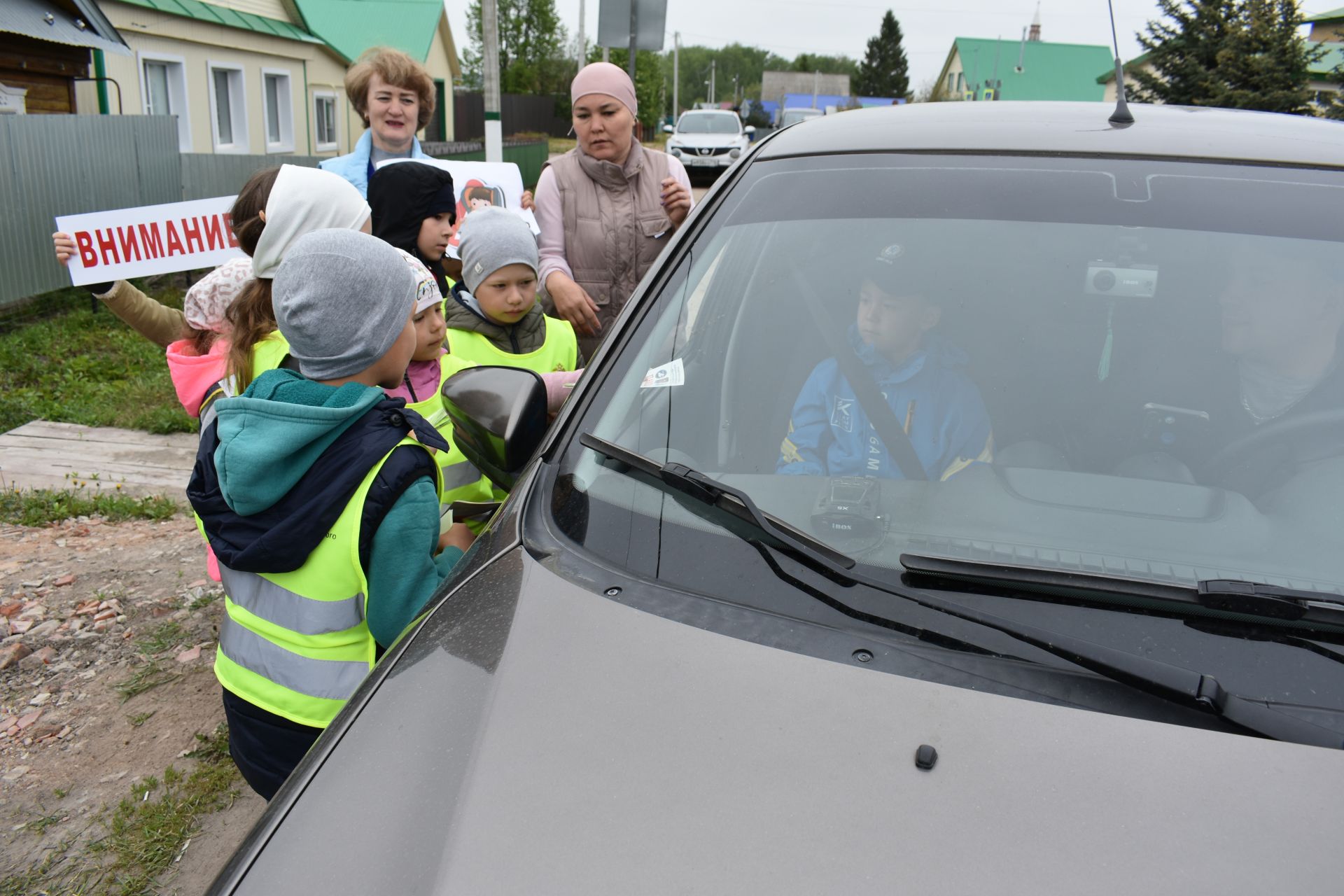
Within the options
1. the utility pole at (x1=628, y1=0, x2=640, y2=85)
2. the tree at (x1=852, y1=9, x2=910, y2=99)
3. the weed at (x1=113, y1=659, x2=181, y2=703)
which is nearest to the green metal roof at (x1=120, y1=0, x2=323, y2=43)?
the utility pole at (x1=628, y1=0, x2=640, y2=85)

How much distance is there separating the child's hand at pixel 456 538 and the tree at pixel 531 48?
55478mm

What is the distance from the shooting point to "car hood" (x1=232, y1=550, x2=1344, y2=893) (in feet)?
3.52

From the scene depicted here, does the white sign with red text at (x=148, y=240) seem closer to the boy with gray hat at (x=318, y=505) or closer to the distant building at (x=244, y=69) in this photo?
the boy with gray hat at (x=318, y=505)

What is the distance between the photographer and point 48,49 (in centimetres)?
1228

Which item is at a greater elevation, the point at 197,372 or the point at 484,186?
the point at 484,186

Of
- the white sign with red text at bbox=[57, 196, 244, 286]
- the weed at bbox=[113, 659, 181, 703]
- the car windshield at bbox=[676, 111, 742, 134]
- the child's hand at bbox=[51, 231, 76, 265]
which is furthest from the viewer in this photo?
the car windshield at bbox=[676, 111, 742, 134]

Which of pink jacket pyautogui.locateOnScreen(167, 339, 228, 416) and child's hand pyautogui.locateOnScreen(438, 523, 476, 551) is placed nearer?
child's hand pyautogui.locateOnScreen(438, 523, 476, 551)

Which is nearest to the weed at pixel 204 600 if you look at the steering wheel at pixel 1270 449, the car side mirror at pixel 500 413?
the car side mirror at pixel 500 413

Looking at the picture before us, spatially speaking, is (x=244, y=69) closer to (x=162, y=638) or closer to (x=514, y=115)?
(x=162, y=638)

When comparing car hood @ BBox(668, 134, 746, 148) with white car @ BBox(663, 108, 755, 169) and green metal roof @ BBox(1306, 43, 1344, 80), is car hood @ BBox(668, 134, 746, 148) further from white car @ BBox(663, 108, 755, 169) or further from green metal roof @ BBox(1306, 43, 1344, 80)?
green metal roof @ BBox(1306, 43, 1344, 80)

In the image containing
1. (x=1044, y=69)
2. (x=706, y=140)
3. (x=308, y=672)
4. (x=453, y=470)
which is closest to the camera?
(x=308, y=672)

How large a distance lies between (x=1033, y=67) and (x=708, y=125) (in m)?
40.2

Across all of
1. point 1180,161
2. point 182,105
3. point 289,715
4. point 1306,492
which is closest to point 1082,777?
point 1306,492

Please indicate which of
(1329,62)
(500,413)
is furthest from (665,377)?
(1329,62)
